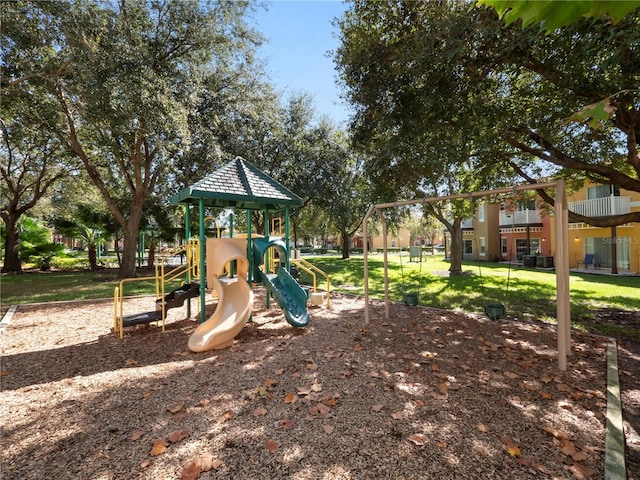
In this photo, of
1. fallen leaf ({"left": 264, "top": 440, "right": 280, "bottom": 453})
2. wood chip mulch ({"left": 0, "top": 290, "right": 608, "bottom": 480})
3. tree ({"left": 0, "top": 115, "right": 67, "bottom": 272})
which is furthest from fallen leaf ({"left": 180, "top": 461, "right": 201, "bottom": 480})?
tree ({"left": 0, "top": 115, "right": 67, "bottom": 272})

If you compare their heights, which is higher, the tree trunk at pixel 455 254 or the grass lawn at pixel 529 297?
the tree trunk at pixel 455 254

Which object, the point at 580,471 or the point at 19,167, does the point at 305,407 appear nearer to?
the point at 580,471

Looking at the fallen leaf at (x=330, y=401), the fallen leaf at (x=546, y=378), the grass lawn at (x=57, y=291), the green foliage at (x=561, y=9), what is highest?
the green foliage at (x=561, y=9)

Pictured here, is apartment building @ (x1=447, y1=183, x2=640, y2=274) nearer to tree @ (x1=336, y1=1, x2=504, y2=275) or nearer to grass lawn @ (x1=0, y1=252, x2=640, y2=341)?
grass lawn @ (x1=0, y1=252, x2=640, y2=341)

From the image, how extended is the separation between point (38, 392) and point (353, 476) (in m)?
4.18

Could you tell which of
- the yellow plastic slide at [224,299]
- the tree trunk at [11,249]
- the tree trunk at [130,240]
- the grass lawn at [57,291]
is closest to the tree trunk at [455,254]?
the yellow plastic slide at [224,299]

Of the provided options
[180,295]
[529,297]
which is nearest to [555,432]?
[180,295]

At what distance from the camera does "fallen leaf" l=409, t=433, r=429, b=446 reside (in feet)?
9.33

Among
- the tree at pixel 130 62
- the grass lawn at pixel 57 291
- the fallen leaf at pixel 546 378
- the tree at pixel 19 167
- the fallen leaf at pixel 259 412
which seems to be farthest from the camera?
the tree at pixel 19 167

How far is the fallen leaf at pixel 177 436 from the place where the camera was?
2873 mm

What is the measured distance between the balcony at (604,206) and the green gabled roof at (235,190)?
20.3 meters

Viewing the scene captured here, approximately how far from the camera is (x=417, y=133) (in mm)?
7961

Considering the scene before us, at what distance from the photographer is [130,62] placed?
1013cm

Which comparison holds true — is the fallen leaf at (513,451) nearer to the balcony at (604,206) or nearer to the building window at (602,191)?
the balcony at (604,206)
